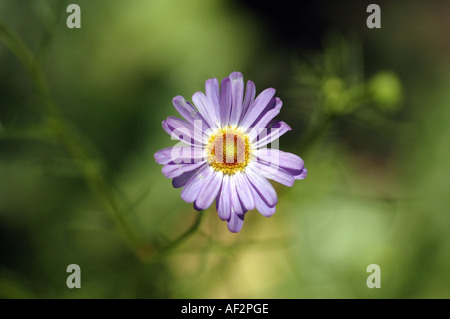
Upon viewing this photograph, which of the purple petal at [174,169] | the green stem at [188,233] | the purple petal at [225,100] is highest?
the purple petal at [225,100]

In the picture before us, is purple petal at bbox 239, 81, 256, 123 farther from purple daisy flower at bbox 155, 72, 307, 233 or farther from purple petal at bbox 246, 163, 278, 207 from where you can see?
purple petal at bbox 246, 163, 278, 207

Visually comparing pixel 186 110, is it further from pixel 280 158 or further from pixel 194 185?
pixel 280 158

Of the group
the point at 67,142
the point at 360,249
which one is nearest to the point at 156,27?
the point at 67,142

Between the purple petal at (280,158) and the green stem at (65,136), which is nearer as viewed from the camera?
the purple petal at (280,158)

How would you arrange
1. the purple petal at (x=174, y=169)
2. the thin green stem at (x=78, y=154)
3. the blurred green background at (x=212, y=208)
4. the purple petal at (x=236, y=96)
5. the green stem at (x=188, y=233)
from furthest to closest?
the blurred green background at (x=212, y=208)
the thin green stem at (x=78, y=154)
the green stem at (x=188, y=233)
the purple petal at (x=236, y=96)
the purple petal at (x=174, y=169)

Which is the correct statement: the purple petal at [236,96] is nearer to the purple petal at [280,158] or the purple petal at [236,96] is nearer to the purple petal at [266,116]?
the purple petal at [266,116]

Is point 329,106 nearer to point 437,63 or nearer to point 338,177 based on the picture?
point 338,177

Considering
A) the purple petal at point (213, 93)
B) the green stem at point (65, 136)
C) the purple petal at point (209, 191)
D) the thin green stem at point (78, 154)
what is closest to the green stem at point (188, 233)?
the thin green stem at point (78, 154)
